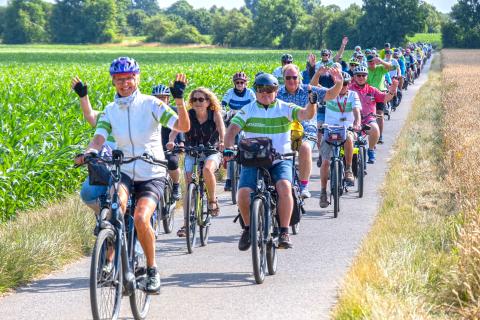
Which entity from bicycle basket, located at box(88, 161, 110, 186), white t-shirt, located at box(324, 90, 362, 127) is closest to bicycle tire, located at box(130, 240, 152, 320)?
bicycle basket, located at box(88, 161, 110, 186)

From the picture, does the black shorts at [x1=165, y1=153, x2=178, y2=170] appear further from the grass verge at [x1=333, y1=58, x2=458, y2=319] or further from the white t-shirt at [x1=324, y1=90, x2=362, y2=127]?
the white t-shirt at [x1=324, y1=90, x2=362, y2=127]

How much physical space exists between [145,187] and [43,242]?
2.14 metres

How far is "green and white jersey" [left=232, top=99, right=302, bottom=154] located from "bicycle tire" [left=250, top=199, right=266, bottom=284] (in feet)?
2.78

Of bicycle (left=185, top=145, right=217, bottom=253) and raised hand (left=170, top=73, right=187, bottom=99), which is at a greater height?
raised hand (left=170, top=73, right=187, bottom=99)

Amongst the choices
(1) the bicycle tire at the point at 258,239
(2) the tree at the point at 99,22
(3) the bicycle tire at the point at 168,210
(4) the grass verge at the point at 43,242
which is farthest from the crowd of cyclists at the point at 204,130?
(2) the tree at the point at 99,22

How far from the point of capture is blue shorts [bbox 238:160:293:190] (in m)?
8.33

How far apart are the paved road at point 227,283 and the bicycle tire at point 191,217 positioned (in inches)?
5.4

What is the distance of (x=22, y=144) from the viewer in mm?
12930

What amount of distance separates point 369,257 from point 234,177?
517 cm

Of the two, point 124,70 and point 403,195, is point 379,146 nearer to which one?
point 403,195

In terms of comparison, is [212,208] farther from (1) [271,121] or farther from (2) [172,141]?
(1) [271,121]

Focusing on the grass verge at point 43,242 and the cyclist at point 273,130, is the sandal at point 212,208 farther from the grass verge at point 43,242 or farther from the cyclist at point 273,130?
the cyclist at point 273,130

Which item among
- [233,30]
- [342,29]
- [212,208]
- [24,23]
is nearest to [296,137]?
[212,208]

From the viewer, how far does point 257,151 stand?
26.6 feet
